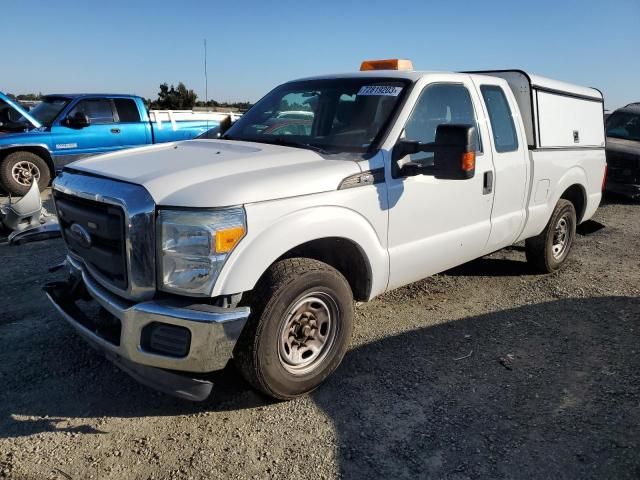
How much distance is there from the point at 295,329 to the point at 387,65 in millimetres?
2440

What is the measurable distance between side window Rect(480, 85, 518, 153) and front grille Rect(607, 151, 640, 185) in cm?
680

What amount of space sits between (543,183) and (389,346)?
222cm

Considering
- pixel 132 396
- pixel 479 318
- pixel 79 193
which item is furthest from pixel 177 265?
pixel 479 318

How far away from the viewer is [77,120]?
31.0 feet

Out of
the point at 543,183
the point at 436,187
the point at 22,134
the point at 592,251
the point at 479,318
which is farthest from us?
the point at 22,134

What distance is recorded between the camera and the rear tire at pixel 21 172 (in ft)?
29.8

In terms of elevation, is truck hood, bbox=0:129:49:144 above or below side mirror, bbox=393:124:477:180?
above

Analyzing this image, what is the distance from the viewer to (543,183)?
192 inches

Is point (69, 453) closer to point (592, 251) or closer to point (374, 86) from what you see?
point (374, 86)

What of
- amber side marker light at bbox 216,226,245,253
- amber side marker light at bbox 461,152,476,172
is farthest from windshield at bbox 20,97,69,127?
amber side marker light at bbox 461,152,476,172

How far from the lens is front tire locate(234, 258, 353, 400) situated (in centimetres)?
285

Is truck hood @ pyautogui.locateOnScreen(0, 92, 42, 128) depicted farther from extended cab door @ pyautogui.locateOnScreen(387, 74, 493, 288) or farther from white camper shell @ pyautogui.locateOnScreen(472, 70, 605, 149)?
extended cab door @ pyautogui.locateOnScreen(387, 74, 493, 288)

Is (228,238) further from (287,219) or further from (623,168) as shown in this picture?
(623,168)

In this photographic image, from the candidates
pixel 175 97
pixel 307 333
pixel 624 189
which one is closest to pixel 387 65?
pixel 307 333
